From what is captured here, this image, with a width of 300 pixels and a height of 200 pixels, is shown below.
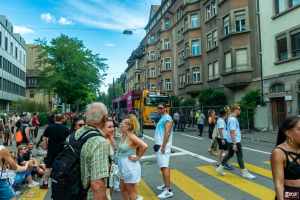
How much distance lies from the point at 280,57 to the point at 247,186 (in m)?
14.2

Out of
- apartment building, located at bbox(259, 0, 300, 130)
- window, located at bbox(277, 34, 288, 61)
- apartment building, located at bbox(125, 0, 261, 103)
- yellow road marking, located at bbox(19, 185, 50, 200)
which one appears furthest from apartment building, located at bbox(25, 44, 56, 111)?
yellow road marking, located at bbox(19, 185, 50, 200)

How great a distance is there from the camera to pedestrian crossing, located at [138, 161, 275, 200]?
462 centimetres

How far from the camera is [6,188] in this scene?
10.8 feet

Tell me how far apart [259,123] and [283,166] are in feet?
54.8

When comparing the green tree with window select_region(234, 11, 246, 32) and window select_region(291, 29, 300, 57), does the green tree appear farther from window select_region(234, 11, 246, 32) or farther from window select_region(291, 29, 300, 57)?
window select_region(291, 29, 300, 57)

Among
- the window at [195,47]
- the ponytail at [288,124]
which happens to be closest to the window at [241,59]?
the window at [195,47]

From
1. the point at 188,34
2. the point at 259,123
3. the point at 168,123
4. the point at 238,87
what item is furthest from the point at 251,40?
the point at 168,123

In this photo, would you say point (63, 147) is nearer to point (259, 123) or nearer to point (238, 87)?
point (259, 123)

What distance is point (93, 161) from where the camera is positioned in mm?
2119

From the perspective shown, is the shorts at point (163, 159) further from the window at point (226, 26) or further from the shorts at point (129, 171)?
the window at point (226, 26)

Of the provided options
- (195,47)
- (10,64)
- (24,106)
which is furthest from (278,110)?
(10,64)

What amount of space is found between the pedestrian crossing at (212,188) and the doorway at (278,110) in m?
11.5

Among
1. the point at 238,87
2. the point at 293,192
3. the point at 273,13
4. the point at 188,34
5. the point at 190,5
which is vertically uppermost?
the point at 190,5

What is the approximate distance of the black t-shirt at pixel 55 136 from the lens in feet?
17.1
